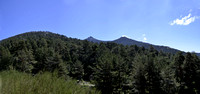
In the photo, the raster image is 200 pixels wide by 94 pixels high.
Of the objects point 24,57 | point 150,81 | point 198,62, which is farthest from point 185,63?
point 24,57

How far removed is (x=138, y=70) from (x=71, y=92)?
16115 millimetres

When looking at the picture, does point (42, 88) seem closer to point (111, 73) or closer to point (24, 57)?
point (111, 73)

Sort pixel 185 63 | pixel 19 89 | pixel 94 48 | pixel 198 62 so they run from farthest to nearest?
pixel 94 48, pixel 198 62, pixel 185 63, pixel 19 89

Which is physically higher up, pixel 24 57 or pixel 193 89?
pixel 24 57

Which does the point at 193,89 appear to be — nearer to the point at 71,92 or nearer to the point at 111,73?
the point at 111,73

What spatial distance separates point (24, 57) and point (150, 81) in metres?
28.6

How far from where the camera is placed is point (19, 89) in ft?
6.95

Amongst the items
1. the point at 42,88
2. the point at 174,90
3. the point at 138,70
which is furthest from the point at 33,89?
the point at 174,90

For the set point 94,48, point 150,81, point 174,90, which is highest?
point 94,48

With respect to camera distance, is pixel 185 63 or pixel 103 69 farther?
pixel 185 63

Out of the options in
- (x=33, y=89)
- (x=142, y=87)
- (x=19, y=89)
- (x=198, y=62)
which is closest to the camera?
(x=19, y=89)

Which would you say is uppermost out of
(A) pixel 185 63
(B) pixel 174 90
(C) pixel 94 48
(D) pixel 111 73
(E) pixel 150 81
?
(C) pixel 94 48

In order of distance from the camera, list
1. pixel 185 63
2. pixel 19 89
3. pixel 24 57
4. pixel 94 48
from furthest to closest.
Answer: pixel 94 48
pixel 24 57
pixel 185 63
pixel 19 89

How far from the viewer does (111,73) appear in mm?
16578
